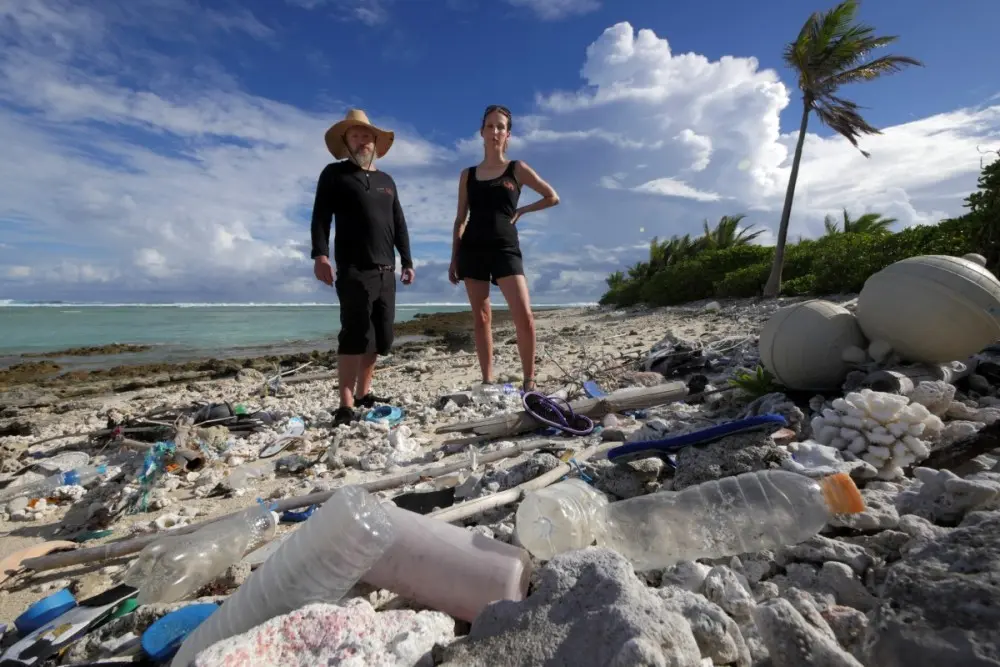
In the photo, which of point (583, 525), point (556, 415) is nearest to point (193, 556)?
point (583, 525)

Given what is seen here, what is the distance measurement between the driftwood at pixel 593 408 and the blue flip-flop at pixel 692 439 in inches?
48.9

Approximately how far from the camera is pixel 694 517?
1.77 metres

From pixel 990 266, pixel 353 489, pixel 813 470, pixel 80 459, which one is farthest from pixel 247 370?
pixel 990 266

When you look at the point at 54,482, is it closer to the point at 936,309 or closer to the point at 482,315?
the point at 482,315

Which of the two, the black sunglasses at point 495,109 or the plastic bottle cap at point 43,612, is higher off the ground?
the black sunglasses at point 495,109

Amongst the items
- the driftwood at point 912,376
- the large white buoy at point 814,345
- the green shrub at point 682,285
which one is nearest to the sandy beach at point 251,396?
the large white buoy at point 814,345

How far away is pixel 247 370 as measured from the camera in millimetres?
8273

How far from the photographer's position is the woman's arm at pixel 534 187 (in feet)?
14.1

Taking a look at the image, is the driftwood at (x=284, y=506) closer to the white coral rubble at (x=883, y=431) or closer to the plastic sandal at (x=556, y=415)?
the plastic sandal at (x=556, y=415)

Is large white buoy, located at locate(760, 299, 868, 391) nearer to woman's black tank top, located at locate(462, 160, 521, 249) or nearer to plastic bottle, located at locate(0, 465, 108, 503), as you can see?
woman's black tank top, located at locate(462, 160, 521, 249)

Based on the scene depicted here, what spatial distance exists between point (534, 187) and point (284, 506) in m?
3.18

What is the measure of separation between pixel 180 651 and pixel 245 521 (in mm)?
979

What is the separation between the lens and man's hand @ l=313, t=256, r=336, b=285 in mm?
4125

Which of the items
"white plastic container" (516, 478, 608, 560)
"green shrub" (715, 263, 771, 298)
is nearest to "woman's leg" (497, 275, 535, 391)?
"white plastic container" (516, 478, 608, 560)
